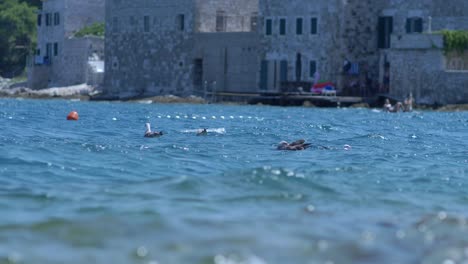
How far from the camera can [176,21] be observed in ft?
220

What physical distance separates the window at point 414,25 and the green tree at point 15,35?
32.9 m

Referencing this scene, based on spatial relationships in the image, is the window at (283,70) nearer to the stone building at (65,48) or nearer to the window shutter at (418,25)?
the window shutter at (418,25)

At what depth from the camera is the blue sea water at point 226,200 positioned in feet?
43.3

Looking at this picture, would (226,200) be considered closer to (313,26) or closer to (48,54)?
(313,26)

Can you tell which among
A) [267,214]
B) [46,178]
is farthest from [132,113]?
[267,214]

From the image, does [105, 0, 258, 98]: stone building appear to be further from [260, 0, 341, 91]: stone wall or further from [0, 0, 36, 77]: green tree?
[0, 0, 36, 77]: green tree

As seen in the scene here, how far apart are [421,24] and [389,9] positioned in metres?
1.98

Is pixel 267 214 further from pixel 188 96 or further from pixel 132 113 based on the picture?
pixel 188 96

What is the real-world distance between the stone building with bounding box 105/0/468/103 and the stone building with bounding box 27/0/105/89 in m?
2.61

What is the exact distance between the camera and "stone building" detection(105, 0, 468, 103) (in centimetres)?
5603

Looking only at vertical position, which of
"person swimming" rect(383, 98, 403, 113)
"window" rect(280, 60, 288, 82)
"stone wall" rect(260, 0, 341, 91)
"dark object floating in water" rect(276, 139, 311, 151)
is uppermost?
"stone wall" rect(260, 0, 341, 91)

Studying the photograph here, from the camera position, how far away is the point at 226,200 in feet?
55.2

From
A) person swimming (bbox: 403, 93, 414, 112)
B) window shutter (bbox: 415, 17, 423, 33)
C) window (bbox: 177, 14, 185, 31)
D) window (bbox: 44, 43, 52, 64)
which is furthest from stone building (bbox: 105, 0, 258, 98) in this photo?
person swimming (bbox: 403, 93, 414, 112)

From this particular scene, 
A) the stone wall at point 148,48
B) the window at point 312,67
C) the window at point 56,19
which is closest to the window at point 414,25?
the window at point 312,67
